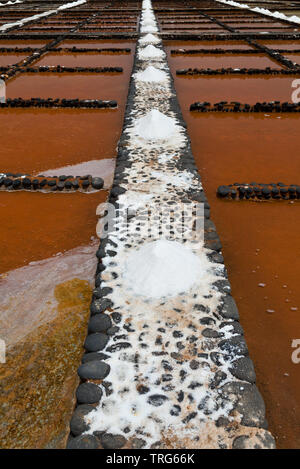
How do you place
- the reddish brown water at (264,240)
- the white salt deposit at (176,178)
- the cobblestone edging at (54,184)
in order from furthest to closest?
1. the cobblestone edging at (54,184)
2. the white salt deposit at (176,178)
3. the reddish brown water at (264,240)

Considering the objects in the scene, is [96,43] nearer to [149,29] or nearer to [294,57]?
[149,29]

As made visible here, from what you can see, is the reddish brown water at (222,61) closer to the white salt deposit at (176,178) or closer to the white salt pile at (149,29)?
the white salt pile at (149,29)

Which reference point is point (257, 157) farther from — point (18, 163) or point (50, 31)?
point (50, 31)

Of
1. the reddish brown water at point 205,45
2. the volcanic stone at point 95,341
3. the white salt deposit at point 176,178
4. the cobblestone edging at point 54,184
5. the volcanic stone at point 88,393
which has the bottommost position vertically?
the volcanic stone at point 88,393

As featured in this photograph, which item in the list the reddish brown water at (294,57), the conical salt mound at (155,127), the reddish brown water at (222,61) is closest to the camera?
the conical salt mound at (155,127)

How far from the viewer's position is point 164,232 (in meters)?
4.45

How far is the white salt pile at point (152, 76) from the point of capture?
1005 centimetres

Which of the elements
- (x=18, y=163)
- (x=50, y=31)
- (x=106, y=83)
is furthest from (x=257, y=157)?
(x=50, y=31)

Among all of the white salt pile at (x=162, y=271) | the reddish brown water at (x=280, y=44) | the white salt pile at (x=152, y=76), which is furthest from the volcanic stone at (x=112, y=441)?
the reddish brown water at (x=280, y=44)

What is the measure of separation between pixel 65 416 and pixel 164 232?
2.40 meters

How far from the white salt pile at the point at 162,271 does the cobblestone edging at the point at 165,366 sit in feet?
0.18

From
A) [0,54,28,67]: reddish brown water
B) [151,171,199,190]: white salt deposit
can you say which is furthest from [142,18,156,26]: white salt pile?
[151,171,199,190]: white salt deposit

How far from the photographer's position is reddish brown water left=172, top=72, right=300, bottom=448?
2930 millimetres

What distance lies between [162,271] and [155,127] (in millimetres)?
4156
